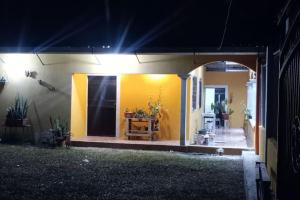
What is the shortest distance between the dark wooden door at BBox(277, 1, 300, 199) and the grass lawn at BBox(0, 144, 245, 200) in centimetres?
234

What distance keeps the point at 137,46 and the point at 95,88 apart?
143 inches

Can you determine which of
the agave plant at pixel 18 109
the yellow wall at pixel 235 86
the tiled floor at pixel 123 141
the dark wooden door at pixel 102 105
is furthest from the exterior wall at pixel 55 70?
the yellow wall at pixel 235 86

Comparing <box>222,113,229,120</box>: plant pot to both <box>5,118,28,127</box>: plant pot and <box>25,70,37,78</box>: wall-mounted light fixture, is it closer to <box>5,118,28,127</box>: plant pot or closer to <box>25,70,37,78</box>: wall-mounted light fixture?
<box>25,70,37,78</box>: wall-mounted light fixture

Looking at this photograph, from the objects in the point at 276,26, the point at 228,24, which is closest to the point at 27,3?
the point at 228,24

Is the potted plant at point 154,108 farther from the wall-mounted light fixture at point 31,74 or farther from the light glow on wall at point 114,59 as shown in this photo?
the wall-mounted light fixture at point 31,74

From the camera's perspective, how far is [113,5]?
26.7ft

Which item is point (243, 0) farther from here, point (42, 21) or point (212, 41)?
point (42, 21)

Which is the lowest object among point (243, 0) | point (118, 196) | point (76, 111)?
point (118, 196)

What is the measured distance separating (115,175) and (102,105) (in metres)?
6.08

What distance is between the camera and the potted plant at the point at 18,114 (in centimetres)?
1259

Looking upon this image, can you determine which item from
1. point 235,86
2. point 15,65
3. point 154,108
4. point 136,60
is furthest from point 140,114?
point 235,86

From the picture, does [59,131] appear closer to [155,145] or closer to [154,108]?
[155,145]

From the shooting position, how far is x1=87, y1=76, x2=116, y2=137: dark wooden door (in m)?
13.9

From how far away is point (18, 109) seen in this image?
1275 centimetres
